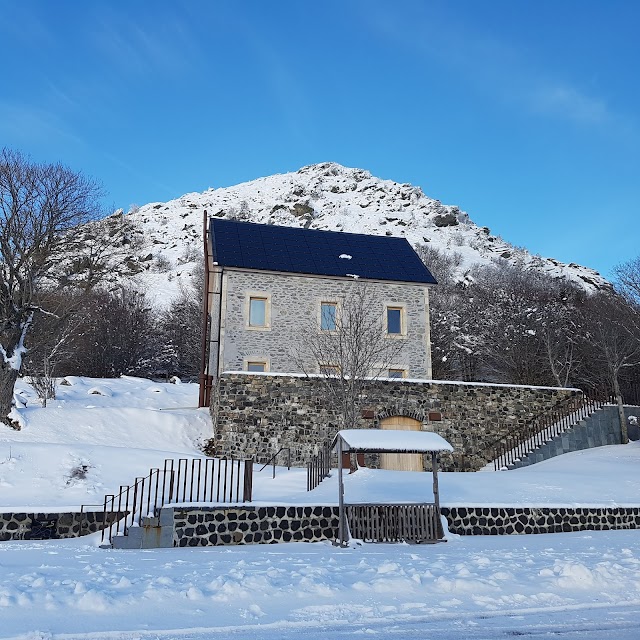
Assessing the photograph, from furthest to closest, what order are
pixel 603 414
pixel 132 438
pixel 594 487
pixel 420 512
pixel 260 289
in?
pixel 260 289
pixel 603 414
pixel 132 438
pixel 594 487
pixel 420 512

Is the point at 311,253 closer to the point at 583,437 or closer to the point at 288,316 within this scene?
the point at 288,316

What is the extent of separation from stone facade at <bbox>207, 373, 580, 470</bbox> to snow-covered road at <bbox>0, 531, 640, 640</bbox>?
9641mm

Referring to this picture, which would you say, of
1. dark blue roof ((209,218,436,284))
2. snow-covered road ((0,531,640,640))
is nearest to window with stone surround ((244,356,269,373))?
dark blue roof ((209,218,436,284))

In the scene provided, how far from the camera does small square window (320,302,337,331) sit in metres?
24.5

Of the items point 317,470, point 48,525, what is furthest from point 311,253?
point 48,525

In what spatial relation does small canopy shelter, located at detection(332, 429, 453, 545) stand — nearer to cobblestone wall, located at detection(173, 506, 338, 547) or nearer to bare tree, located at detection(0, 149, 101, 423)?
cobblestone wall, located at detection(173, 506, 338, 547)

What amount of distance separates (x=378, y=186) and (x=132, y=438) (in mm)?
82854

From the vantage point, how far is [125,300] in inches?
1898

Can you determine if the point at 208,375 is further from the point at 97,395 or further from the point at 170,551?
the point at 170,551

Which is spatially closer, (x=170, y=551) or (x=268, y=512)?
(x=170, y=551)

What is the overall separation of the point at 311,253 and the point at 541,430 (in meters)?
11.6

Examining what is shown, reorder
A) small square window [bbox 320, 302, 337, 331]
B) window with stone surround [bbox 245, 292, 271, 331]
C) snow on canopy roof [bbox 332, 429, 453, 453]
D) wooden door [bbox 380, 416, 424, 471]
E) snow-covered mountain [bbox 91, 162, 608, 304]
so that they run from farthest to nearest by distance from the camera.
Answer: snow-covered mountain [bbox 91, 162, 608, 304]
small square window [bbox 320, 302, 337, 331]
window with stone surround [bbox 245, 292, 271, 331]
wooden door [bbox 380, 416, 424, 471]
snow on canopy roof [bbox 332, 429, 453, 453]

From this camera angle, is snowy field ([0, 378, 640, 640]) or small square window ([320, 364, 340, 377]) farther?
small square window ([320, 364, 340, 377])


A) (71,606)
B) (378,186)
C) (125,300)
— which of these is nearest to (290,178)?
(378,186)
